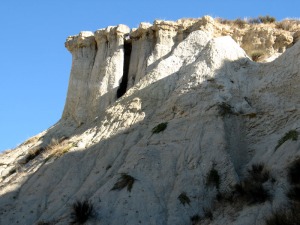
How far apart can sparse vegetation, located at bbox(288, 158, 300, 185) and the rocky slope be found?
190 mm

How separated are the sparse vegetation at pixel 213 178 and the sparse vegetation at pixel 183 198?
2.66 feet

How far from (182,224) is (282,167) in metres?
3.49

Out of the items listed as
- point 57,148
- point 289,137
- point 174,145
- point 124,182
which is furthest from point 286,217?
point 57,148

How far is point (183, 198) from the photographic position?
54.5 ft

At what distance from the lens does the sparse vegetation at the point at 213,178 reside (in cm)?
1672

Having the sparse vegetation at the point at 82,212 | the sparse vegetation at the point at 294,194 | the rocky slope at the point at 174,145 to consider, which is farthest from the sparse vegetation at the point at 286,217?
the sparse vegetation at the point at 82,212

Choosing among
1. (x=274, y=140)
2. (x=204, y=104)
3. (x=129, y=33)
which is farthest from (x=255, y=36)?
(x=274, y=140)

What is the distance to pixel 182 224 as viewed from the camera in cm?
1588

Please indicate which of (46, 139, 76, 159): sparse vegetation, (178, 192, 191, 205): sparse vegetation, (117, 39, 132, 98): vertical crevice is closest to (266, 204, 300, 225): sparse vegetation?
(178, 192, 191, 205): sparse vegetation

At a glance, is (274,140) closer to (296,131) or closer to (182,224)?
(296,131)

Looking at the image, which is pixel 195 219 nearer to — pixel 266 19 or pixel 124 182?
pixel 124 182

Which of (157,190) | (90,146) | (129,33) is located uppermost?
(129,33)

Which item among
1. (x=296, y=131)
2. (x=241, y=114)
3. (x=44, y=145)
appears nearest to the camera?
(x=296, y=131)

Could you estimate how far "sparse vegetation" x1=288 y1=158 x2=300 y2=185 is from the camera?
49.2ft
